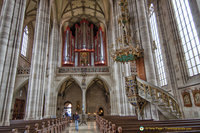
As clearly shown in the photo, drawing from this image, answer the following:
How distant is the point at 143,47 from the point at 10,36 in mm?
7883

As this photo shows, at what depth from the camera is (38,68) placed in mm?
12555

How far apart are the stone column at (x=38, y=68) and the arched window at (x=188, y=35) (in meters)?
11.6

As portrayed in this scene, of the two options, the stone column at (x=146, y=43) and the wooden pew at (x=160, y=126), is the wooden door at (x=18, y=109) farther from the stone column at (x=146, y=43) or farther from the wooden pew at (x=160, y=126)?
the wooden pew at (x=160, y=126)

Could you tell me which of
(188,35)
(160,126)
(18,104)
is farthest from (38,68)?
(188,35)

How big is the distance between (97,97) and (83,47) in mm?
8202

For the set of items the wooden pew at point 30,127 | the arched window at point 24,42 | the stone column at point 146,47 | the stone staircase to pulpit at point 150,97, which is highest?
the arched window at point 24,42

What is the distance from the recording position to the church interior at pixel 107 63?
6.10m

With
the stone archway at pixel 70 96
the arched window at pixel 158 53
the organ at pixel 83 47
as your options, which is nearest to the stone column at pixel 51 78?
the organ at pixel 83 47

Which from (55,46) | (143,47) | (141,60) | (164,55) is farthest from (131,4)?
(55,46)

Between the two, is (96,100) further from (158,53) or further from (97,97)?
(158,53)

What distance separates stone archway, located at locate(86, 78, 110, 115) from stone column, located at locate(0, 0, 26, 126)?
44.7 feet

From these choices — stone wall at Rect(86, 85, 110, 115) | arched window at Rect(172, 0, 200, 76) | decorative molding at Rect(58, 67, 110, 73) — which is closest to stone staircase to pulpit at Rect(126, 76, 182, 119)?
arched window at Rect(172, 0, 200, 76)

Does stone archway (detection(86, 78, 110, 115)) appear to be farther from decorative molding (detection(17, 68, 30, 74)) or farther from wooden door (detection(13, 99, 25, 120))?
decorative molding (detection(17, 68, 30, 74))

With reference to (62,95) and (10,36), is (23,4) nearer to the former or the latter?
(10,36)
